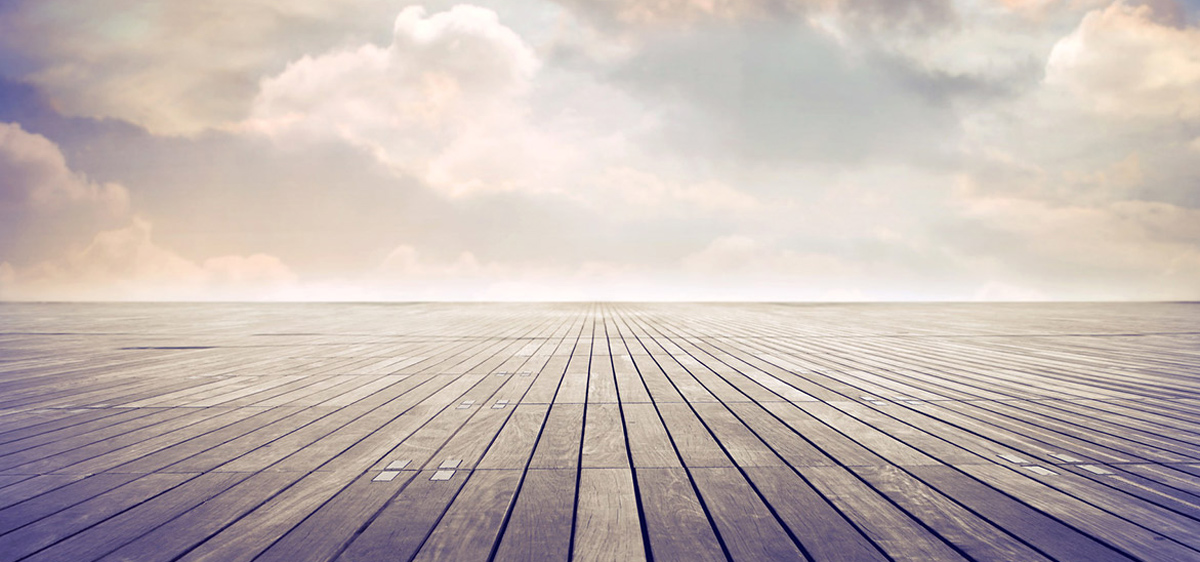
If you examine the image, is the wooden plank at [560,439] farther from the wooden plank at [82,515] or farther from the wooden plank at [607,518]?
the wooden plank at [82,515]

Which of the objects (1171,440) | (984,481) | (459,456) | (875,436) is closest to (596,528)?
(459,456)

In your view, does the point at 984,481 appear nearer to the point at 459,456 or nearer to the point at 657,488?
the point at 657,488

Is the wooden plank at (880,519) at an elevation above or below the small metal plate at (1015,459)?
below

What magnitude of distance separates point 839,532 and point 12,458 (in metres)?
3.18

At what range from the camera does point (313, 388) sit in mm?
3635

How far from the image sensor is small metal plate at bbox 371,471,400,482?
193cm

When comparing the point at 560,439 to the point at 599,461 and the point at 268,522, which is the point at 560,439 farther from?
the point at 268,522

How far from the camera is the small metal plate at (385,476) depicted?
1929 millimetres

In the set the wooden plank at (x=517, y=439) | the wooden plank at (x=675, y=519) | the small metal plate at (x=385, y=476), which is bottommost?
the wooden plank at (x=675, y=519)

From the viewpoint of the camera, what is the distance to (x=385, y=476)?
6.46ft

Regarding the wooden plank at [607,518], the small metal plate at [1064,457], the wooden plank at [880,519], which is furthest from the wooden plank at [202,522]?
the small metal plate at [1064,457]

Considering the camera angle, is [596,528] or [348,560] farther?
[596,528]

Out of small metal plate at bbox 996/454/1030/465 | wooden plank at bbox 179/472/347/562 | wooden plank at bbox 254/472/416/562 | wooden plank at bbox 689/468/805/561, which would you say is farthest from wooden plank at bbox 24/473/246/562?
small metal plate at bbox 996/454/1030/465

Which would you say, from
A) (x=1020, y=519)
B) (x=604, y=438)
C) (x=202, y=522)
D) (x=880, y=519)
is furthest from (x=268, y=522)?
(x=1020, y=519)
